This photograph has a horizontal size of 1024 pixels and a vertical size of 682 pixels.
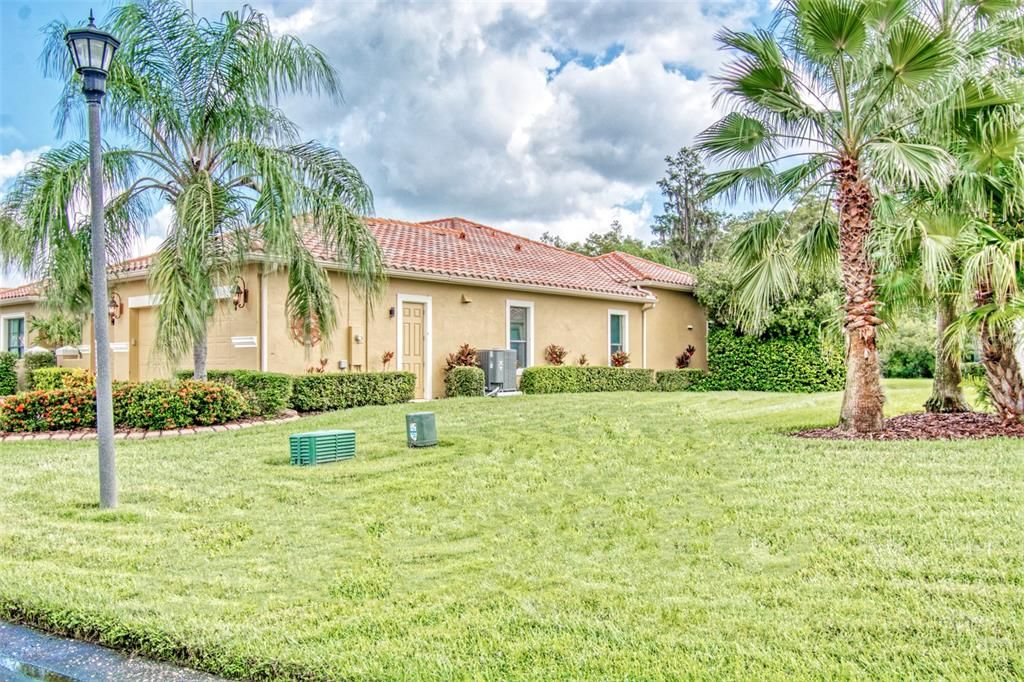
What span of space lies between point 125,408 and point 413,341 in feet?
21.6

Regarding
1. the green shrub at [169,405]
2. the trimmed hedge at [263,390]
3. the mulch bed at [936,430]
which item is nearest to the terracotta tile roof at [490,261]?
the trimmed hedge at [263,390]

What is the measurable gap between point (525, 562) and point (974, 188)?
9.05 m

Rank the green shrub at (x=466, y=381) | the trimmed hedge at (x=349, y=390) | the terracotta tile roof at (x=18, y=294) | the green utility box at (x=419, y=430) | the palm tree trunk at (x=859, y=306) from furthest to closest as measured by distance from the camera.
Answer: the terracotta tile roof at (x=18, y=294) → the green shrub at (x=466, y=381) → the trimmed hedge at (x=349, y=390) → the palm tree trunk at (x=859, y=306) → the green utility box at (x=419, y=430)

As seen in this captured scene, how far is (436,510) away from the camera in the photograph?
6258mm

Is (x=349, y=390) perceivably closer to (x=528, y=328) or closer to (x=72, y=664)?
(x=528, y=328)

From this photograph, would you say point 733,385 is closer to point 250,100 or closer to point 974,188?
point 974,188

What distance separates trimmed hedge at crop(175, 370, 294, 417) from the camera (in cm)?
1251

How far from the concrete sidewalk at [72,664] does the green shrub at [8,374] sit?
1971cm

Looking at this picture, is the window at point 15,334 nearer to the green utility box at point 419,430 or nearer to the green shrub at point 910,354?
the green utility box at point 419,430

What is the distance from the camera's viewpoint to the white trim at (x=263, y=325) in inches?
555

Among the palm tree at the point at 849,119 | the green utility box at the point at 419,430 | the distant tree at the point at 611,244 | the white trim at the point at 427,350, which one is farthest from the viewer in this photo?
the distant tree at the point at 611,244

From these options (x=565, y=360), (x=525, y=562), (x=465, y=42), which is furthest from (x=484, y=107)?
(x=525, y=562)

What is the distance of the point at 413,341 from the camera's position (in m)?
16.5

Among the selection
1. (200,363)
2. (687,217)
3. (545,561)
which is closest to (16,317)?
(200,363)
